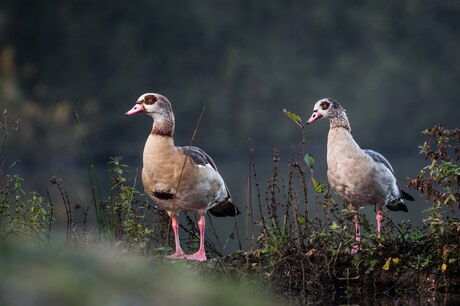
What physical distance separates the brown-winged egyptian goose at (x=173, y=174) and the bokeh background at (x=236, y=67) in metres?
66.4

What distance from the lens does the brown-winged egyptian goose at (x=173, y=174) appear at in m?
8.74

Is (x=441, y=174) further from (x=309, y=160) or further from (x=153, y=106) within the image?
(x=153, y=106)

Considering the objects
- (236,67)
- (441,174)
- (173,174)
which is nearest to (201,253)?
(173,174)

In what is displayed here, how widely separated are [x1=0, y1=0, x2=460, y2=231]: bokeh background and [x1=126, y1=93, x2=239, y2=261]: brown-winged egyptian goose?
218 feet

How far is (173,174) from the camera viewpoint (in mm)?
8719

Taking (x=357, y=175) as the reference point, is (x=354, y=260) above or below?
below

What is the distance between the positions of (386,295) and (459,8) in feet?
305

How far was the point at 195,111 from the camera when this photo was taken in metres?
85.5

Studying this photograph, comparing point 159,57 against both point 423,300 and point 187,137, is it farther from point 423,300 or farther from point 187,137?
point 423,300

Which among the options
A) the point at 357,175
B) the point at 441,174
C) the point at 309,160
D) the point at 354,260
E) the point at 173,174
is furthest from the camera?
the point at 357,175

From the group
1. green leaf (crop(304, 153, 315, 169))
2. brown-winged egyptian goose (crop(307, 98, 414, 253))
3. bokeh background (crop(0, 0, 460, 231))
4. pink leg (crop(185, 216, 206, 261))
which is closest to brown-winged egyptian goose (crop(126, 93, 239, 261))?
pink leg (crop(185, 216, 206, 261))

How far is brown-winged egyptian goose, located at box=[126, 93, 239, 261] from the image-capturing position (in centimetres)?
874

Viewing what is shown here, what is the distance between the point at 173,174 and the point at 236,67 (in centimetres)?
8816

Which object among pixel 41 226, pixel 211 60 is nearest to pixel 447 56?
pixel 211 60
